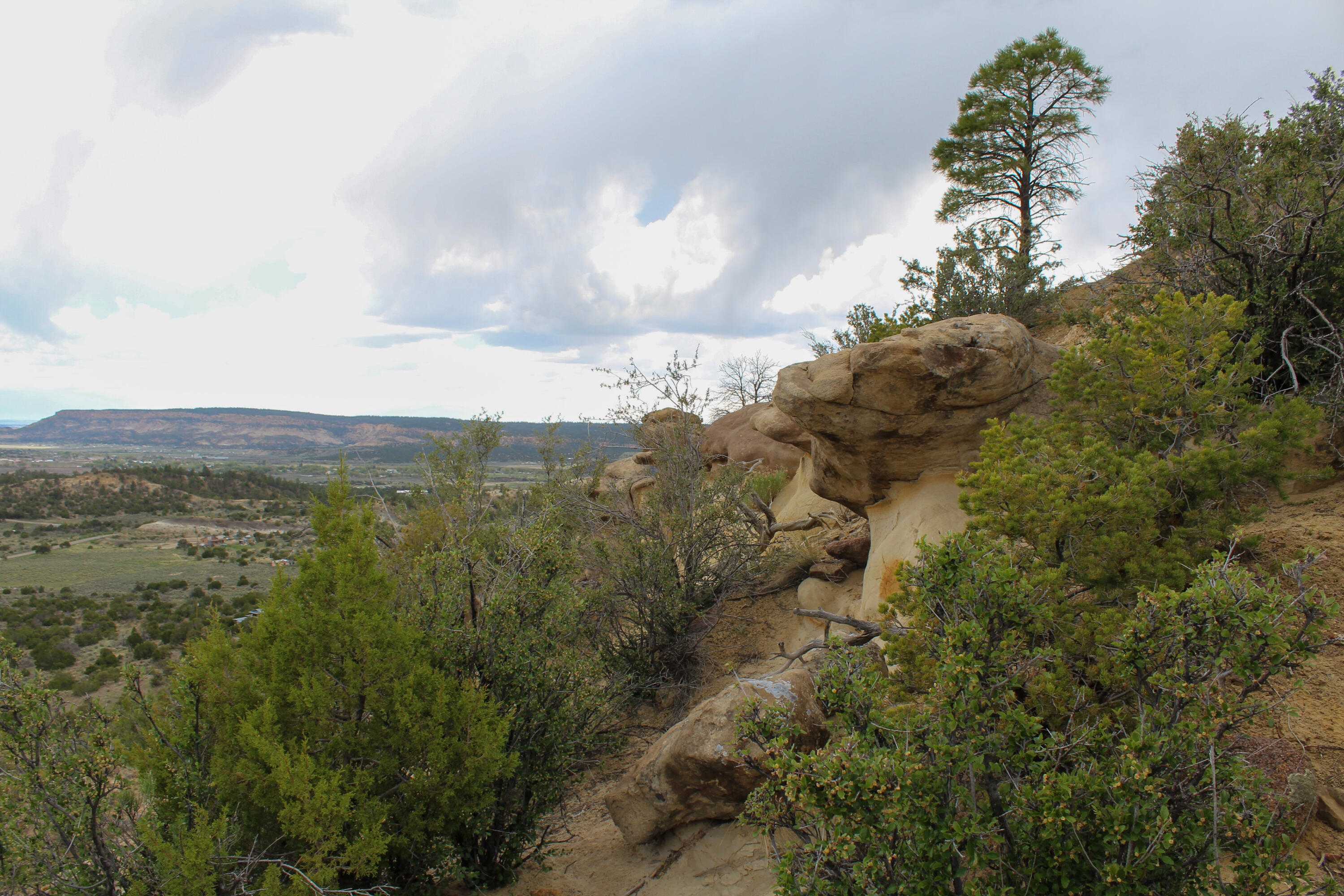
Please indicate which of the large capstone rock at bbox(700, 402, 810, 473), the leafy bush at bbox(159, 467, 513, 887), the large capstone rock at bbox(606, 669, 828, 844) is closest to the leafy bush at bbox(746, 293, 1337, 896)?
the large capstone rock at bbox(606, 669, 828, 844)

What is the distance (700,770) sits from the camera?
5941 mm

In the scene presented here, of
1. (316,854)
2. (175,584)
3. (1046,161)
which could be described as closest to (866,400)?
(316,854)

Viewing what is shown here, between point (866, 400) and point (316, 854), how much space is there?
6470mm

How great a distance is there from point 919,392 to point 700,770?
15.0ft

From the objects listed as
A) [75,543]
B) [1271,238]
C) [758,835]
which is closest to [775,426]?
[1271,238]

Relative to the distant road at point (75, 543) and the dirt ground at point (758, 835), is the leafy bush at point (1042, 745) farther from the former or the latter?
the distant road at point (75, 543)

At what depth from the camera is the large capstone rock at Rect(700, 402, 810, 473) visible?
52.3 ft

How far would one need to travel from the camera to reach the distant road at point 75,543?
108 feet

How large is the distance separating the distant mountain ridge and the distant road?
27.7 metres

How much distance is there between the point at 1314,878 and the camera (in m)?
3.84

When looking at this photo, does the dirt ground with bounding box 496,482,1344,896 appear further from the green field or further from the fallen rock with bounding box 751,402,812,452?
the green field

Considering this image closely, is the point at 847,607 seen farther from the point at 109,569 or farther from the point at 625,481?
the point at 109,569

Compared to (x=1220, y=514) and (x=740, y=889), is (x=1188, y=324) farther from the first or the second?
(x=740, y=889)

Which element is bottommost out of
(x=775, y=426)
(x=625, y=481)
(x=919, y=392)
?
(x=625, y=481)
